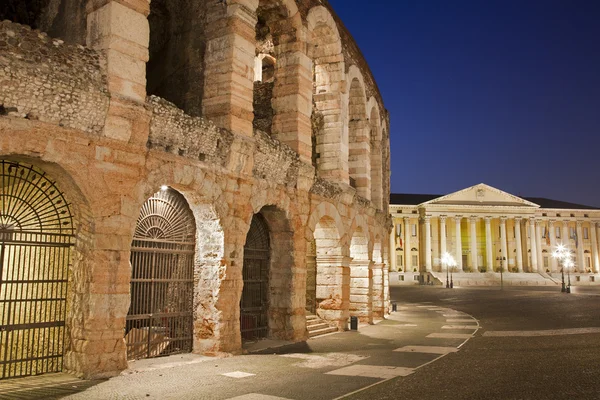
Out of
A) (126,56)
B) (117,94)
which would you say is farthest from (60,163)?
(126,56)

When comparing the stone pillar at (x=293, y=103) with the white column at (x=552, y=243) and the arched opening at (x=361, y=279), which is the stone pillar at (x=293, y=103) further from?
the white column at (x=552, y=243)

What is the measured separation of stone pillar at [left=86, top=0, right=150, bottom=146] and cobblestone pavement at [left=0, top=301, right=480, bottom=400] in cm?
368

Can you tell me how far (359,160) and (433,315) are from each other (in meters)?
7.31

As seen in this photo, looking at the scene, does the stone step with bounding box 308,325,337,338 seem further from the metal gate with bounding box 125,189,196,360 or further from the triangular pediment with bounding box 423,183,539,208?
the triangular pediment with bounding box 423,183,539,208

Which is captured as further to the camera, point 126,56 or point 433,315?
point 433,315

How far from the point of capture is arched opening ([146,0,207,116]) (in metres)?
11.1

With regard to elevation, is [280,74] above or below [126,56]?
above

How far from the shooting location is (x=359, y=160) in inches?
717

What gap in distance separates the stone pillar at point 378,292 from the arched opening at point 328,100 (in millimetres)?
5149

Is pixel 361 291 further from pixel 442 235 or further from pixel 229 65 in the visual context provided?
pixel 442 235

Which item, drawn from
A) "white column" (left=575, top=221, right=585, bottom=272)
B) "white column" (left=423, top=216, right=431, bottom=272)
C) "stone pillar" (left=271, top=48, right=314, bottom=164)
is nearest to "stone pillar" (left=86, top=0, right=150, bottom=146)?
"stone pillar" (left=271, top=48, right=314, bottom=164)

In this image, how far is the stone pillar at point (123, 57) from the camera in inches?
313

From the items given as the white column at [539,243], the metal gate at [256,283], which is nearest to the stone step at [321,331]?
the metal gate at [256,283]

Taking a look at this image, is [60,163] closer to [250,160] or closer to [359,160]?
[250,160]
